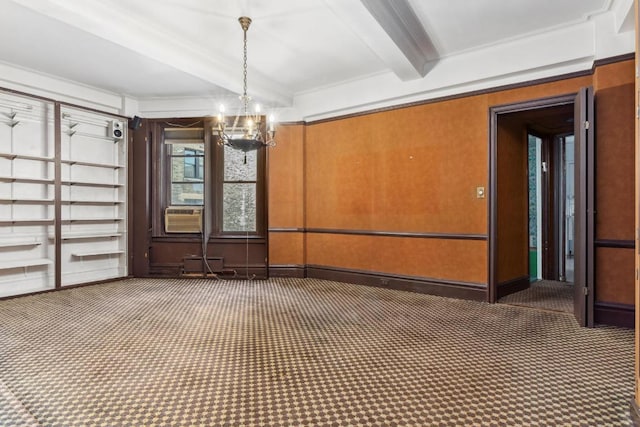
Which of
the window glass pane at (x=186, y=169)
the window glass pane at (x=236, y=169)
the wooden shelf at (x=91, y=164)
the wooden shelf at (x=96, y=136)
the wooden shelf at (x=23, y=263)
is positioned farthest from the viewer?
the window glass pane at (x=186, y=169)

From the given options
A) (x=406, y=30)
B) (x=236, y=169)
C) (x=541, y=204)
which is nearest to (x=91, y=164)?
(x=236, y=169)

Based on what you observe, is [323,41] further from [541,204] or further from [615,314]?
[541,204]

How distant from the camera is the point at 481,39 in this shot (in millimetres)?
4266

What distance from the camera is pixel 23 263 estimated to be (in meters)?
4.91

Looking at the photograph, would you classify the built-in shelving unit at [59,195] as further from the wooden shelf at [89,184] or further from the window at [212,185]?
the window at [212,185]

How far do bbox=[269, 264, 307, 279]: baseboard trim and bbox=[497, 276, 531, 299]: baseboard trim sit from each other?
2.90 meters

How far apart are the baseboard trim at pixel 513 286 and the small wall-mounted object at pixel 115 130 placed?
238 inches

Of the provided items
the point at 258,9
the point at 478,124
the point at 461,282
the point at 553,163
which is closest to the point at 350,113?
the point at 478,124

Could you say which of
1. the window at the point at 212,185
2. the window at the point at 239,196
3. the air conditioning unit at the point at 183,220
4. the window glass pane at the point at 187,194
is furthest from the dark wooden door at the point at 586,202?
the window glass pane at the point at 187,194

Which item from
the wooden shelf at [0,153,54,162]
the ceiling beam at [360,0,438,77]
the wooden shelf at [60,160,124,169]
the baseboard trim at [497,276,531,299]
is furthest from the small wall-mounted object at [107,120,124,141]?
the baseboard trim at [497,276,531,299]

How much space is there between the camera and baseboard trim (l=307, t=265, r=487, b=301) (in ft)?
15.3

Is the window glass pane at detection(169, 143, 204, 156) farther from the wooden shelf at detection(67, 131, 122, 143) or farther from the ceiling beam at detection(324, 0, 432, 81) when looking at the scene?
the ceiling beam at detection(324, 0, 432, 81)

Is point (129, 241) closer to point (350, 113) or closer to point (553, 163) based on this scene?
point (350, 113)

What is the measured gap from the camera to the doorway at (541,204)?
11.9ft
